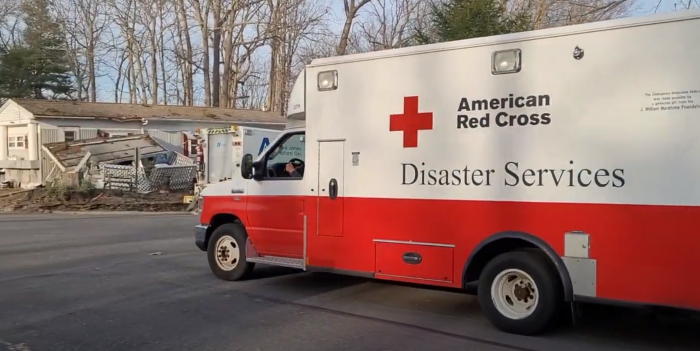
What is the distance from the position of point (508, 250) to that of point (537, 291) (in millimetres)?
562

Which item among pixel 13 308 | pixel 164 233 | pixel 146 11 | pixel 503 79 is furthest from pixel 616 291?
pixel 146 11

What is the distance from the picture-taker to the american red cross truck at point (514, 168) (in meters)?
5.81

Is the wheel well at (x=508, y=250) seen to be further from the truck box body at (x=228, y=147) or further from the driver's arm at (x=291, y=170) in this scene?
the truck box body at (x=228, y=147)

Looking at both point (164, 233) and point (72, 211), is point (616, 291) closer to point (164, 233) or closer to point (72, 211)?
point (164, 233)

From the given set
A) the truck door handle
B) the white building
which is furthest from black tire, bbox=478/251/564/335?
the white building

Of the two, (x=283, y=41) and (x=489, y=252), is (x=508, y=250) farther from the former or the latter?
(x=283, y=41)

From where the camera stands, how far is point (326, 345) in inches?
244

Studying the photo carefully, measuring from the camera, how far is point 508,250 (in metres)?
6.77

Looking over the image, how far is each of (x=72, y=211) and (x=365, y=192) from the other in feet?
59.6

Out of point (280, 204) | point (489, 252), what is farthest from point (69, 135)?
point (489, 252)

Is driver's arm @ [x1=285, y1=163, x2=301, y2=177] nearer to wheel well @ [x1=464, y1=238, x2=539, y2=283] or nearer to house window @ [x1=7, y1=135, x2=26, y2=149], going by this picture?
wheel well @ [x1=464, y1=238, x2=539, y2=283]

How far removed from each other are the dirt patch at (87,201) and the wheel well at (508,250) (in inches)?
720

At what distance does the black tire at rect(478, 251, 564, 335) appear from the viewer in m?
6.30

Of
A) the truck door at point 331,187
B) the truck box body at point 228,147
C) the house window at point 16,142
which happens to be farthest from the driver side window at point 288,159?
the house window at point 16,142
